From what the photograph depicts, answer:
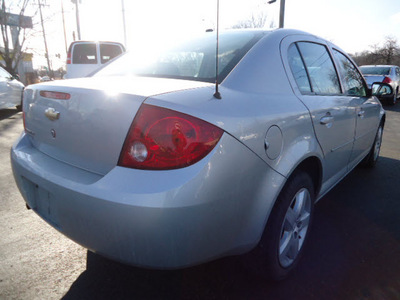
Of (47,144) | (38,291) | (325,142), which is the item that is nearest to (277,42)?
(325,142)

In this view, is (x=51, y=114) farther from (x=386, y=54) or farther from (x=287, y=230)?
(x=386, y=54)

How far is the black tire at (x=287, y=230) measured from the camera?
1666 millimetres

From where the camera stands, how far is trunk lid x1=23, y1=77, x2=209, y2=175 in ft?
4.45

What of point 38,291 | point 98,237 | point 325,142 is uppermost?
point 325,142

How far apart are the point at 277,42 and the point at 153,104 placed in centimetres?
107

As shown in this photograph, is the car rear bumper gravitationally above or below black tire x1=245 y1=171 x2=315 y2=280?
above

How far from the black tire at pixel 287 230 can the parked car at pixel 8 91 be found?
821 centimetres

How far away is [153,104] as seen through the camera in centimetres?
130

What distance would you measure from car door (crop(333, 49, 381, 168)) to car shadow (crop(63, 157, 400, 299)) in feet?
2.83

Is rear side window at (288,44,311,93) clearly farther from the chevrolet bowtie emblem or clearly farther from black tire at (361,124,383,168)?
black tire at (361,124,383,168)

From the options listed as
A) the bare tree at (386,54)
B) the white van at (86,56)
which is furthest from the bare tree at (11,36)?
the bare tree at (386,54)

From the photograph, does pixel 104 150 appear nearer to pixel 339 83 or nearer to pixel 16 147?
pixel 16 147

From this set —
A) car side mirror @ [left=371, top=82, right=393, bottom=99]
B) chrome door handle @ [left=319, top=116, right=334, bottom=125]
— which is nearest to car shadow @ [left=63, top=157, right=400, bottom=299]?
chrome door handle @ [left=319, top=116, right=334, bottom=125]

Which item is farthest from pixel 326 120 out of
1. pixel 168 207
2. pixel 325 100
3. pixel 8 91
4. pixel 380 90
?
pixel 8 91
